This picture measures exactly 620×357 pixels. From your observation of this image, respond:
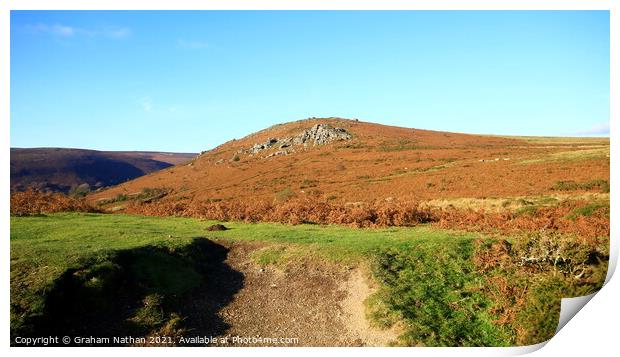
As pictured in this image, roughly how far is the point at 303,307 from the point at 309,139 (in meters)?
76.9

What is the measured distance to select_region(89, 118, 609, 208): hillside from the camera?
128 ft

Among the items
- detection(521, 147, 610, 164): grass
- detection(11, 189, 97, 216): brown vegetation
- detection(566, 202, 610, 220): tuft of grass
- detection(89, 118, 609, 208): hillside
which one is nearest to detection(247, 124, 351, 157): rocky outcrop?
detection(89, 118, 609, 208): hillside

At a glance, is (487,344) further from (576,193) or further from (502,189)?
(502,189)

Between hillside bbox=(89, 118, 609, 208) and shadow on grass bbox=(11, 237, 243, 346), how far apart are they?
2460 cm

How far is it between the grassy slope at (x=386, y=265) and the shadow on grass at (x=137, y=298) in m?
0.22

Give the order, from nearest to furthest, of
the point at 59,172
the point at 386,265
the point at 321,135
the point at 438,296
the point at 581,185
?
the point at 438,296 < the point at 386,265 < the point at 581,185 < the point at 59,172 < the point at 321,135

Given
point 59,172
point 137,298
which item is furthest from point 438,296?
point 59,172

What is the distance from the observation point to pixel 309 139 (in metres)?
90.2

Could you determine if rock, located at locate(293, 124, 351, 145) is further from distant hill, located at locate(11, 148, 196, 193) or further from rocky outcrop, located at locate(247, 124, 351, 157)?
distant hill, located at locate(11, 148, 196, 193)

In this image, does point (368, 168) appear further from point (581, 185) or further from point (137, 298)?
point (137, 298)

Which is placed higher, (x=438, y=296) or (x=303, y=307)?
(x=438, y=296)

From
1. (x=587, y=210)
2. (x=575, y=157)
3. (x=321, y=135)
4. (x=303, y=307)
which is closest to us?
(x=303, y=307)

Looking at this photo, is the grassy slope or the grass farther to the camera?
the grass

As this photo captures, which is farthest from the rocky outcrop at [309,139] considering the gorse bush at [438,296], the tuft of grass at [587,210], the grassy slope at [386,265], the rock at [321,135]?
the gorse bush at [438,296]
